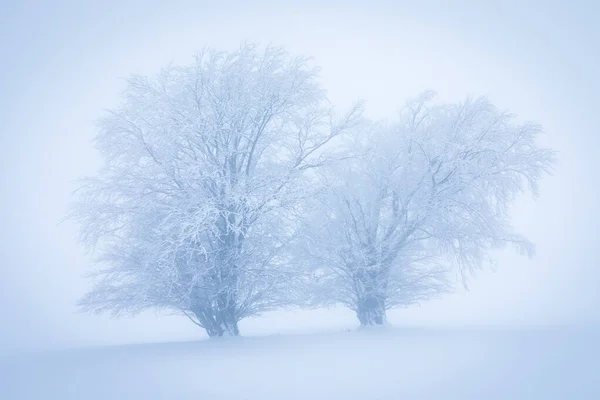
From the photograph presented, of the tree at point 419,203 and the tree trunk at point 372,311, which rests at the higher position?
the tree at point 419,203

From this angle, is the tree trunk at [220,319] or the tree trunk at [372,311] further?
the tree trunk at [372,311]

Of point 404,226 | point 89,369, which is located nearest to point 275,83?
point 404,226

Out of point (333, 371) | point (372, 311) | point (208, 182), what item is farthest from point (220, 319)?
point (333, 371)

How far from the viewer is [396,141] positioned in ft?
56.4

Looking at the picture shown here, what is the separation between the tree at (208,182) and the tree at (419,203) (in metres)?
2.11

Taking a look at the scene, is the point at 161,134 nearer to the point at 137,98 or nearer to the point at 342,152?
the point at 137,98

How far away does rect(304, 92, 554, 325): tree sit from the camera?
1537cm

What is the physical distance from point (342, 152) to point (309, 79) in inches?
129

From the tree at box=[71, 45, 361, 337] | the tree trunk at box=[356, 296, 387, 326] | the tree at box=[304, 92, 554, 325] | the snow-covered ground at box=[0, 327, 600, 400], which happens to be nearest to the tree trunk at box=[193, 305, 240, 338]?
the tree at box=[71, 45, 361, 337]

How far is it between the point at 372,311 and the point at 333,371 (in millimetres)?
9203

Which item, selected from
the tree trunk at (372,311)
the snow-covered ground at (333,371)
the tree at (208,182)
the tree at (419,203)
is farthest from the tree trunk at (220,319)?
the tree trunk at (372,311)

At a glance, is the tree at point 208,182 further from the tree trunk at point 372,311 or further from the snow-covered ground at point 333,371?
the tree trunk at point 372,311

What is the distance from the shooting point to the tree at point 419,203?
15.4 m

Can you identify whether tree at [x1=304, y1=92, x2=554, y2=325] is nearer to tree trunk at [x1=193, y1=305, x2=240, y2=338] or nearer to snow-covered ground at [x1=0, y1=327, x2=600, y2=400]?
tree trunk at [x1=193, y1=305, x2=240, y2=338]
